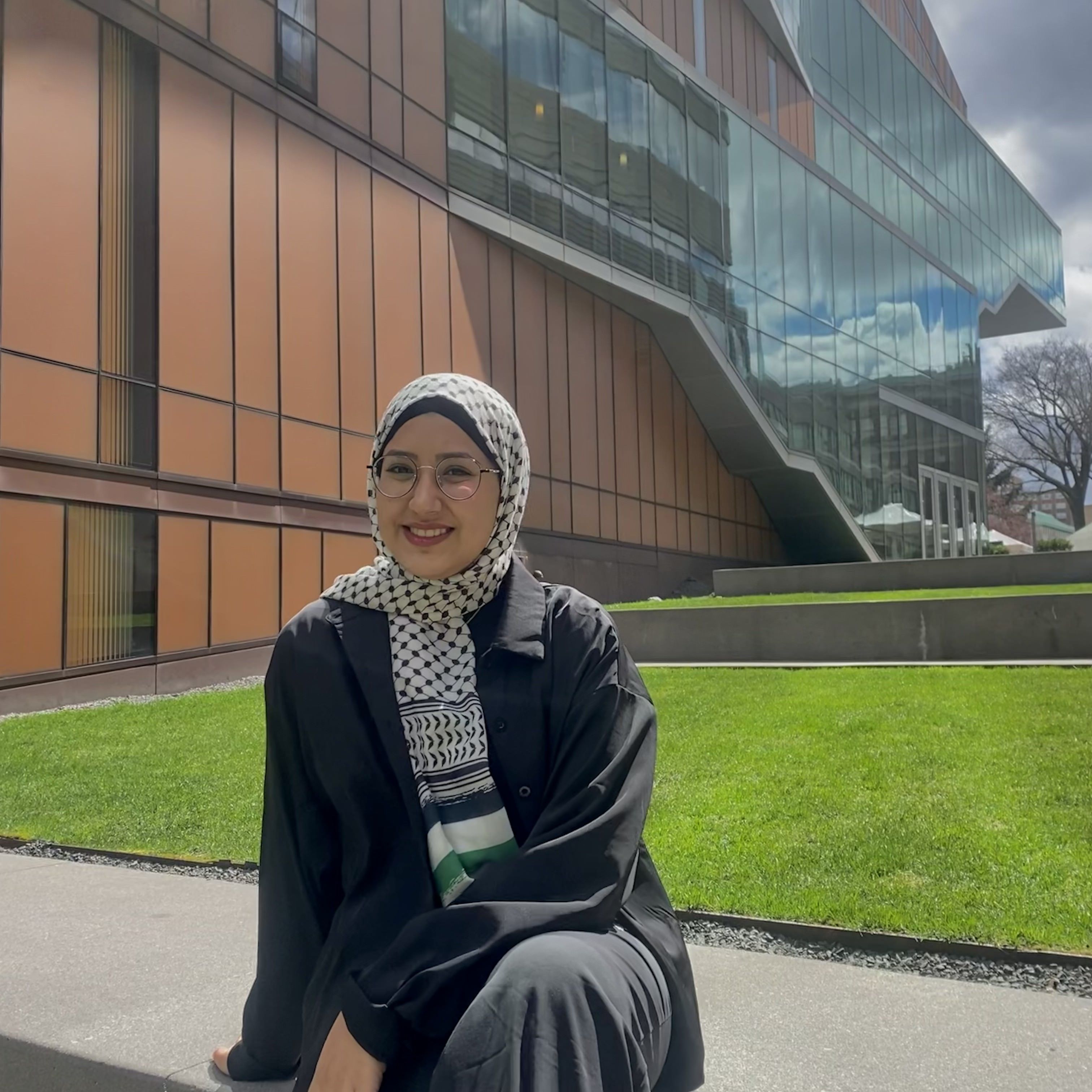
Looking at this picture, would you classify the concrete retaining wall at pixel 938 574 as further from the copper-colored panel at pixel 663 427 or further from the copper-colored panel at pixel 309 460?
the copper-colored panel at pixel 663 427

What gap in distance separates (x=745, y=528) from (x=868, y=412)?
5.49m

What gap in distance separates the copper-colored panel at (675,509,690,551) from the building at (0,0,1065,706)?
0.16 m

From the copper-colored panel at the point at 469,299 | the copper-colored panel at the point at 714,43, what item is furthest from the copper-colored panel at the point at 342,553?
the copper-colored panel at the point at 714,43

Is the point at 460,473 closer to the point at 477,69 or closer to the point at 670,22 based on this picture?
the point at 477,69

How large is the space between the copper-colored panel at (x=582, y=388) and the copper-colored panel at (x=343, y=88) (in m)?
6.80

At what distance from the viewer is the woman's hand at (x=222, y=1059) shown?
240 centimetres

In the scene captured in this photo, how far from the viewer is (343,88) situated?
17.2m

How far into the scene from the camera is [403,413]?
6.96 feet

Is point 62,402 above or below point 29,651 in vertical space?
above

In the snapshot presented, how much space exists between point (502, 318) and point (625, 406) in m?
4.92

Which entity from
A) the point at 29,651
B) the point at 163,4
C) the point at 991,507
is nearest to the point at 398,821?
the point at 29,651

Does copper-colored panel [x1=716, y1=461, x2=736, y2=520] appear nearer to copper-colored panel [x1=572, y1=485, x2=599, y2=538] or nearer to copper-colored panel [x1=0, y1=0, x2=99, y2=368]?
copper-colored panel [x1=572, y1=485, x2=599, y2=538]

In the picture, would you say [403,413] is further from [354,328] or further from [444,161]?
[444,161]

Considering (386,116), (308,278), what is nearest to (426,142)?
(386,116)
